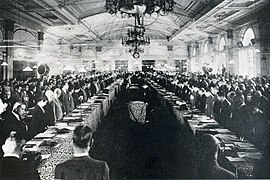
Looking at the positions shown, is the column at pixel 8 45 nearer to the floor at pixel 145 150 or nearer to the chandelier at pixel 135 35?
the chandelier at pixel 135 35

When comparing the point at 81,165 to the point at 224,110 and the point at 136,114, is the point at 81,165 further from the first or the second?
the point at 136,114

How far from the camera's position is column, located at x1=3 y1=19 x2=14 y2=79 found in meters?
11.8

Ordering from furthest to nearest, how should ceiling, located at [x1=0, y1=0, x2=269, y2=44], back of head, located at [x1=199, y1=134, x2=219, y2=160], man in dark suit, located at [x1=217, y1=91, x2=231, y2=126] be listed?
ceiling, located at [x1=0, y1=0, x2=269, y2=44], man in dark suit, located at [x1=217, y1=91, x2=231, y2=126], back of head, located at [x1=199, y1=134, x2=219, y2=160]

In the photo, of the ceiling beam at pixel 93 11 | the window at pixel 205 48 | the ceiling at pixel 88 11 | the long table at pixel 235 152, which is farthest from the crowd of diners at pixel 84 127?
the window at pixel 205 48

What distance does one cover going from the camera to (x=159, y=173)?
4898mm

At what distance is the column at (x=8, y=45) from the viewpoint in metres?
11.8

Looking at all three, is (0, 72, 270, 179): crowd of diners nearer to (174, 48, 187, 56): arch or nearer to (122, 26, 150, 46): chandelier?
(122, 26, 150, 46): chandelier

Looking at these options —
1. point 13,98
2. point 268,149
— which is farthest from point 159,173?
point 13,98

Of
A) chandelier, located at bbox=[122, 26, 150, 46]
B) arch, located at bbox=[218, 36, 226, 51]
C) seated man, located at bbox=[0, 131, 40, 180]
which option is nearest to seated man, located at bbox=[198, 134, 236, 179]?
seated man, located at bbox=[0, 131, 40, 180]

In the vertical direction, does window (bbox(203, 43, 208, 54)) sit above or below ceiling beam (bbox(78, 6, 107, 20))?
below

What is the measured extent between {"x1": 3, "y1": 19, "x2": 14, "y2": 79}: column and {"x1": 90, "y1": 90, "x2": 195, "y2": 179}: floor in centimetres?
502

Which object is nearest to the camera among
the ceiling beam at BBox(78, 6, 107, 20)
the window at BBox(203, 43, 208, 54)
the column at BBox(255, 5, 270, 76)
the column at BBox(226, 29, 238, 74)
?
the column at BBox(255, 5, 270, 76)

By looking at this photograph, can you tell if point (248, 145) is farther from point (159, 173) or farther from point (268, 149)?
point (159, 173)

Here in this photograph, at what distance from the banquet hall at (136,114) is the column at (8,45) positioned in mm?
39
